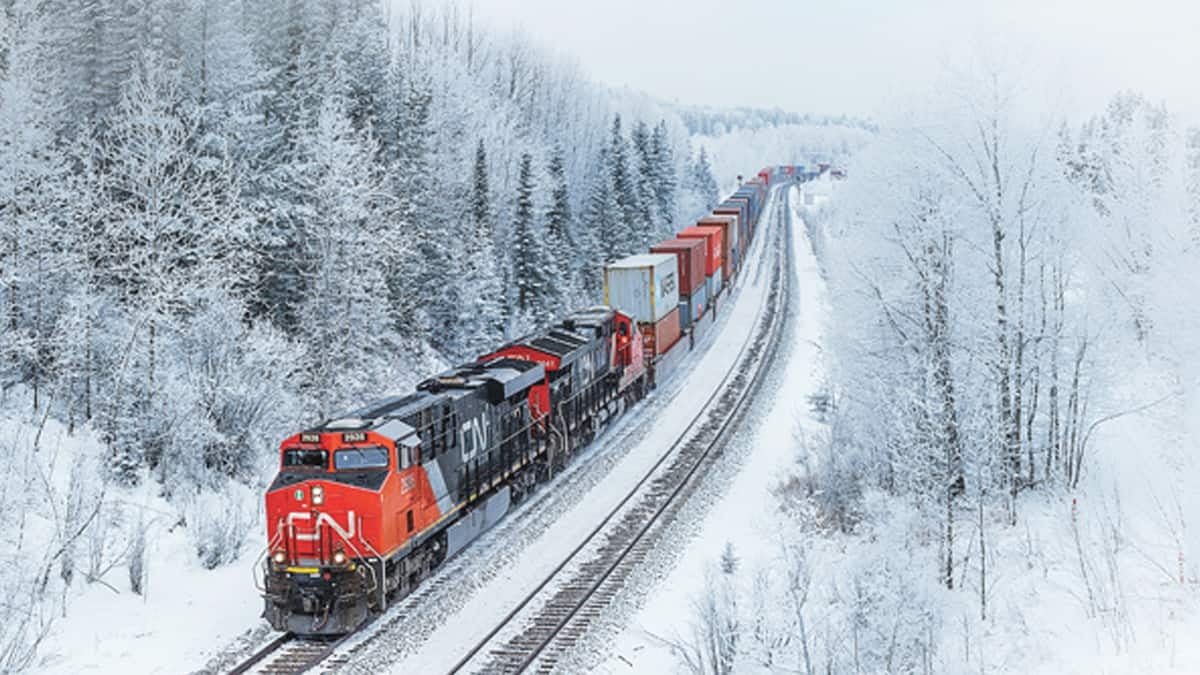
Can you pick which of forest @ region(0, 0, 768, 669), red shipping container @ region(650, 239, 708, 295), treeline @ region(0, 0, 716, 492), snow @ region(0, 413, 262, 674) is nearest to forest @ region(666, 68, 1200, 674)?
snow @ region(0, 413, 262, 674)

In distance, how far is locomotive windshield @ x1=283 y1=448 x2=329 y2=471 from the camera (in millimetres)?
15547

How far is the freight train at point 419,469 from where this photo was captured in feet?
49.8

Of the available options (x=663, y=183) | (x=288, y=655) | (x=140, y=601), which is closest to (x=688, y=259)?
(x=140, y=601)

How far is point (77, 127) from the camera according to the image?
1266 inches

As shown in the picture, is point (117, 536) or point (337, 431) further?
point (117, 536)

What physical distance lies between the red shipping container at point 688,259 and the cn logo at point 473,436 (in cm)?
2364

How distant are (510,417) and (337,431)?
255 inches

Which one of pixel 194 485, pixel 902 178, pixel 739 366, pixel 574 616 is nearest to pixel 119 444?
pixel 194 485

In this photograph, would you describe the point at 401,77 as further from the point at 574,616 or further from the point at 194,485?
the point at 574,616

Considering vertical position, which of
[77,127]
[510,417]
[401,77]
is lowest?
[510,417]

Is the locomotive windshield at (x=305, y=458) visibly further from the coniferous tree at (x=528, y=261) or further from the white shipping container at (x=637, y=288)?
the coniferous tree at (x=528, y=261)

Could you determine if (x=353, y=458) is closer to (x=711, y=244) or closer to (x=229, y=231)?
(x=229, y=231)

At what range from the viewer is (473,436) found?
63.8ft

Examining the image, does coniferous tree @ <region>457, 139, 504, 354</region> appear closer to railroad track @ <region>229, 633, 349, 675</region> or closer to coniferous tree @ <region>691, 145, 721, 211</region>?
railroad track @ <region>229, 633, 349, 675</region>
